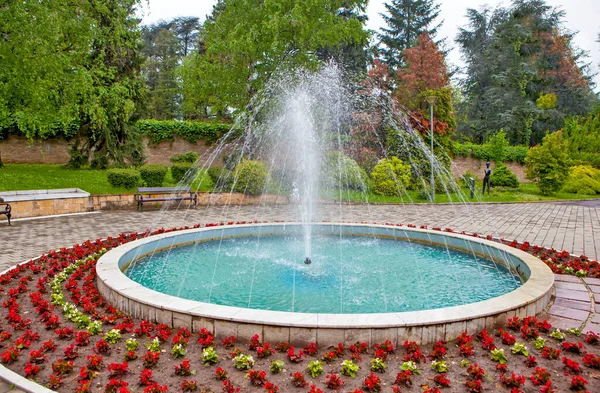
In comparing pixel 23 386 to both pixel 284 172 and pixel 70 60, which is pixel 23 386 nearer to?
pixel 70 60

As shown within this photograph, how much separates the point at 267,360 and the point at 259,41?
18.4m

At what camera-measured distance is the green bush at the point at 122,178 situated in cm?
1438

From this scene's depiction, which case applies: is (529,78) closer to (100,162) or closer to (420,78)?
(420,78)

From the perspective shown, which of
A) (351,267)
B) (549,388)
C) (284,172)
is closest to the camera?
(549,388)

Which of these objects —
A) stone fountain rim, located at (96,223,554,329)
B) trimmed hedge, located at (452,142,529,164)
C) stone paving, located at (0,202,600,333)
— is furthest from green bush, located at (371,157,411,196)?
stone fountain rim, located at (96,223,554,329)

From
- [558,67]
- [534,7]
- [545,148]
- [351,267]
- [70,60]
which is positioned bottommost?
[351,267]

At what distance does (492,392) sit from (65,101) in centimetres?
1480

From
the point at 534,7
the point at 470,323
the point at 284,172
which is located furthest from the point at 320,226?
the point at 534,7

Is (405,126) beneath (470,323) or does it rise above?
above

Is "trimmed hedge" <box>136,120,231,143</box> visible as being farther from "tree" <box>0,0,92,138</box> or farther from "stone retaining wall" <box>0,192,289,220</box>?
"tree" <box>0,0,92,138</box>

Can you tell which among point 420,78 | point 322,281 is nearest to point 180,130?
point 420,78

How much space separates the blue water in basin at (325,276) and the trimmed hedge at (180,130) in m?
19.4

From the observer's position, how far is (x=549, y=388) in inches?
110

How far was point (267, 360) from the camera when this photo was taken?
10.9ft
